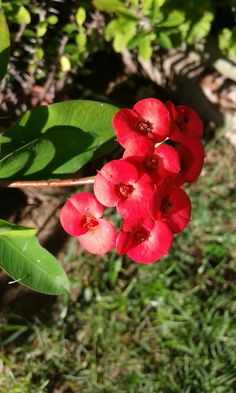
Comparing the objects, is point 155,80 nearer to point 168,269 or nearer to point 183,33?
point 183,33

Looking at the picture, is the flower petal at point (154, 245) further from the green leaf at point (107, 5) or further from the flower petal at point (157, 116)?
the green leaf at point (107, 5)

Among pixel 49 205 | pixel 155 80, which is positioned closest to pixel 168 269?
pixel 49 205

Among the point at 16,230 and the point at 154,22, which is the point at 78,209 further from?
the point at 154,22

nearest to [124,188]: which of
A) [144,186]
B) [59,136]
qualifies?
[144,186]

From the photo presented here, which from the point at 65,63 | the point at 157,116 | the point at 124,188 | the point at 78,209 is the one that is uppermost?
the point at 157,116

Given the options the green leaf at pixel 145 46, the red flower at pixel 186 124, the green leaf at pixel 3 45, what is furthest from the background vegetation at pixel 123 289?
the red flower at pixel 186 124

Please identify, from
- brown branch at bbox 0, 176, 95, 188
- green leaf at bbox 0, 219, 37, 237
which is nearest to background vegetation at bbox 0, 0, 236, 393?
brown branch at bbox 0, 176, 95, 188

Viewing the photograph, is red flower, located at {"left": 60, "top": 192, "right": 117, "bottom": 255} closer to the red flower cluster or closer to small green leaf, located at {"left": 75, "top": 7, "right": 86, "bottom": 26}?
the red flower cluster
